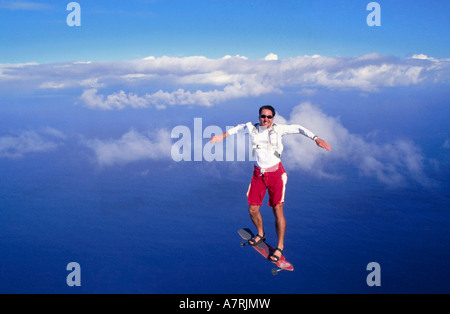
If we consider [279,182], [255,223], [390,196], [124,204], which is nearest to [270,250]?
[255,223]

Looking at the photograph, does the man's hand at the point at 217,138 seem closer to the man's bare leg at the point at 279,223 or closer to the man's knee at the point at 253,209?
the man's knee at the point at 253,209

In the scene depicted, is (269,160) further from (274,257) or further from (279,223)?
(274,257)

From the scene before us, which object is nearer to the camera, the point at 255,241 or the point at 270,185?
the point at 270,185

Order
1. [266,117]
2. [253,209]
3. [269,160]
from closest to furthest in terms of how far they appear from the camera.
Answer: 1. [266,117]
2. [269,160]
3. [253,209]

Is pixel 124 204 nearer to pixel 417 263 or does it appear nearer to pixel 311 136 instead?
pixel 417 263

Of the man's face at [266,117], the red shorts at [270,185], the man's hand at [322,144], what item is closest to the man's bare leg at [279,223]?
the red shorts at [270,185]

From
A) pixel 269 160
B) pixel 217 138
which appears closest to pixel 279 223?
pixel 269 160

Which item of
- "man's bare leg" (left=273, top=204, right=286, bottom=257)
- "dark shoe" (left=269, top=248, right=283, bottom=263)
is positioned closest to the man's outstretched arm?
"man's bare leg" (left=273, top=204, right=286, bottom=257)
